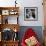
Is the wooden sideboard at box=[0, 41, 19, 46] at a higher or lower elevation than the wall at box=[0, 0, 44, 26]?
lower

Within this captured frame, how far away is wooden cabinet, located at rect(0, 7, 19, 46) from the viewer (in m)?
5.80

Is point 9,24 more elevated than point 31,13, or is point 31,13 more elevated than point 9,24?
point 31,13

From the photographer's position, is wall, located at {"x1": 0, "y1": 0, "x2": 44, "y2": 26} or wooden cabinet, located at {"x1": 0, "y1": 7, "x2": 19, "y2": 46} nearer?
wooden cabinet, located at {"x1": 0, "y1": 7, "x2": 19, "y2": 46}

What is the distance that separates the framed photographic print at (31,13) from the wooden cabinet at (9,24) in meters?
0.34

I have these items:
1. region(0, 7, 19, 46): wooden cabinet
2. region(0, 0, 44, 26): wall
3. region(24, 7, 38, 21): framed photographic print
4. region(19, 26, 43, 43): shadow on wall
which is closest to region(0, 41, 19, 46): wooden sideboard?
region(0, 7, 19, 46): wooden cabinet

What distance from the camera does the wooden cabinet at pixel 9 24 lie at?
5801 mm

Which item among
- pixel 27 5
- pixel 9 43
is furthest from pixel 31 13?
pixel 9 43

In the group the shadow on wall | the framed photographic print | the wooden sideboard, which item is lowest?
the wooden sideboard

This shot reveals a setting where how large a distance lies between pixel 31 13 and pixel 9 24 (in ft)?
3.05

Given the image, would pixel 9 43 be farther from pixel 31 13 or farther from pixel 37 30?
pixel 31 13

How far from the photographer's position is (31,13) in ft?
19.6

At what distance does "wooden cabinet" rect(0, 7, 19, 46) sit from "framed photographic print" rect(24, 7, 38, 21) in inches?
13.5

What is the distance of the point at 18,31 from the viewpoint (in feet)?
19.5

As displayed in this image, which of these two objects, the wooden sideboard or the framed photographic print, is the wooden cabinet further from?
the framed photographic print
